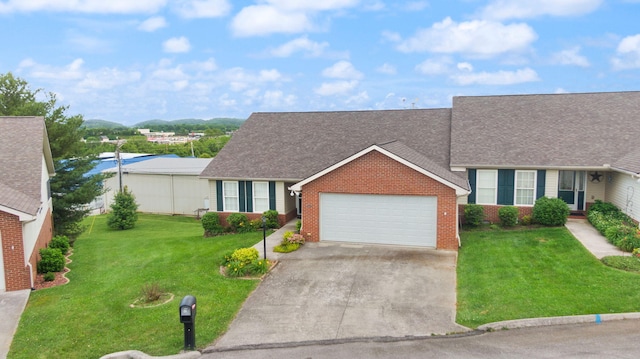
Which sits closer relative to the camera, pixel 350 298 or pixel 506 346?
pixel 506 346

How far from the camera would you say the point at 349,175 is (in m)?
18.9

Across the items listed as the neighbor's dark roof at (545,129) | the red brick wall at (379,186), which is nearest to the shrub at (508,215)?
the neighbor's dark roof at (545,129)

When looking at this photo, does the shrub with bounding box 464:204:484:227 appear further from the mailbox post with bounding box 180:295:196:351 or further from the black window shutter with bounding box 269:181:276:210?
the mailbox post with bounding box 180:295:196:351

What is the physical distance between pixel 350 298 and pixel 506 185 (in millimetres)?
11816

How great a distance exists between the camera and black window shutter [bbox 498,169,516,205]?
71.1 feet

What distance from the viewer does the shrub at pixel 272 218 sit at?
22891mm

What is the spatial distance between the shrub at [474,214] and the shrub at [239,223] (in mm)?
9894

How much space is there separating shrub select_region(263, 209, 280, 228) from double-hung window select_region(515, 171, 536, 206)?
10.9 meters

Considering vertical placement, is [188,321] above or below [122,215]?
above

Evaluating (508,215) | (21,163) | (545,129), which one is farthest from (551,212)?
(21,163)

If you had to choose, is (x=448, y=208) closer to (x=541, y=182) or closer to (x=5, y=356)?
(x=541, y=182)

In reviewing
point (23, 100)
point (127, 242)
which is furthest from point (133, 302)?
point (23, 100)

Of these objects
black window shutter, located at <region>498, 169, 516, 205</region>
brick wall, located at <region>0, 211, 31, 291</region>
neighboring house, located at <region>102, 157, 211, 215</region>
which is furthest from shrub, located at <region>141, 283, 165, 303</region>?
neighboring house, located at <region>102, 157, 211, 215</region>

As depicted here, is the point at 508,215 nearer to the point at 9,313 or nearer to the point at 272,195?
the point at 272,195
